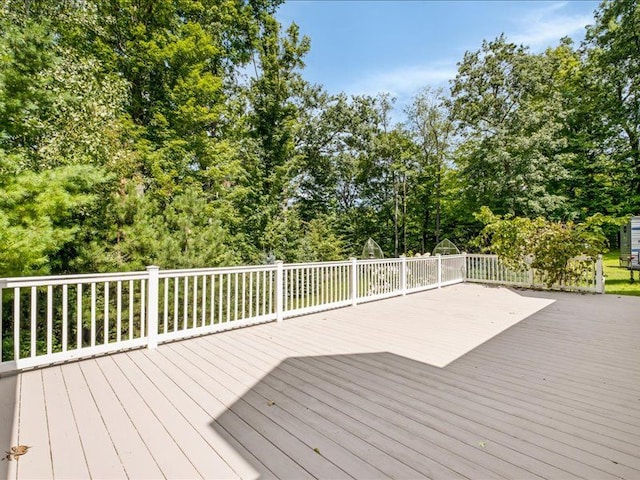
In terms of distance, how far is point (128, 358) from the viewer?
344 centimetres

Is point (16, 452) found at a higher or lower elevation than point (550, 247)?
lower

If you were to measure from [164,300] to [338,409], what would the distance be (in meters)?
2.60

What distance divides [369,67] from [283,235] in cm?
828

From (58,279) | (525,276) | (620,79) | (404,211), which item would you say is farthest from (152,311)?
(620,79)

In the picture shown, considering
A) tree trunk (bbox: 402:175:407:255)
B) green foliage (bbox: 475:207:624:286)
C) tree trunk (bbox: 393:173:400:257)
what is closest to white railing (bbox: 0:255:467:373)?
green foliage (bbox: 475:207:624:286)

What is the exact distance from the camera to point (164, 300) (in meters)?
4.00

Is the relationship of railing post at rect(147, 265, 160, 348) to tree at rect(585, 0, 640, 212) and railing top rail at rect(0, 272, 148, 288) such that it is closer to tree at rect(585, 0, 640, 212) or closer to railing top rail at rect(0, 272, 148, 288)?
railing top rail at rect(0, 272, 148, 288)

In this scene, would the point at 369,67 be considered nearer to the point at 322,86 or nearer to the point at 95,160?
the point at 322,86

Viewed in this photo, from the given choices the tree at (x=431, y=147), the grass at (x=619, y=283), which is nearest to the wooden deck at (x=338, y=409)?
the grass at (x=619, y=283)

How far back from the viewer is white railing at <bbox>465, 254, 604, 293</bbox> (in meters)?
7.59

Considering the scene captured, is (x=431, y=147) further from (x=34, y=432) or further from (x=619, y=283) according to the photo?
(x=34, y=432)

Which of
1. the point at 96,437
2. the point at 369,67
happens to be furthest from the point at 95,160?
the point at 369,67

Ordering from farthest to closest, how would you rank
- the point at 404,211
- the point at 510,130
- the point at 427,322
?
the point at 404,211, the point at 510,130, the point at 427,322

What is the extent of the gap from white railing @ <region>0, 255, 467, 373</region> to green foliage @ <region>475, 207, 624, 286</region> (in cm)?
180
